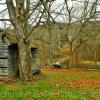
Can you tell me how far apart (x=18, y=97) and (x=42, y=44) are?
1178 inches

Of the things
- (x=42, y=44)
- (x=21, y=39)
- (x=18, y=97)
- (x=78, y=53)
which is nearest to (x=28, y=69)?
(x=21, y=39)

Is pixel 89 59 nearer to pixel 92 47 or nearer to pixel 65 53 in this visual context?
pixel 92 47

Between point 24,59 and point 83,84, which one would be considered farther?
point 24,59

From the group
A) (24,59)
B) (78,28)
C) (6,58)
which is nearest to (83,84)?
Result: (24,59)

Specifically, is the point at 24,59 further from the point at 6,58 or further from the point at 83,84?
the point at 83,84

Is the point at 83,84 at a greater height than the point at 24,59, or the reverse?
the point at 24,59

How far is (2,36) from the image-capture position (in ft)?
58.8

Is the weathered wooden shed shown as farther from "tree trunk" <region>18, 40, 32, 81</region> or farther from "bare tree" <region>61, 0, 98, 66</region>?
"bare tree" <region>61, 0, 98, 66</region>

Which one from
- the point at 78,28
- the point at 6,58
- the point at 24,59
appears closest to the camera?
the point at 24,59

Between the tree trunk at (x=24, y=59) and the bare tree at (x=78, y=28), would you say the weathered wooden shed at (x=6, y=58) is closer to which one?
the tree trunk at (x=24, y=59)

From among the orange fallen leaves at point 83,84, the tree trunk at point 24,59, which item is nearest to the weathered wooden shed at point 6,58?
the tree trunk at point 24,59

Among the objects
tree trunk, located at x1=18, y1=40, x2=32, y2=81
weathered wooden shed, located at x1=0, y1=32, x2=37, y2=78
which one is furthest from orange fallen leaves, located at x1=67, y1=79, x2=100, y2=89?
weathered wooden shed, located at x1=0, y1=32, x2=37, y2=78

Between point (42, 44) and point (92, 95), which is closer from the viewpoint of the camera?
point (92, 95)

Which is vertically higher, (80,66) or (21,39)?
(21,39)
